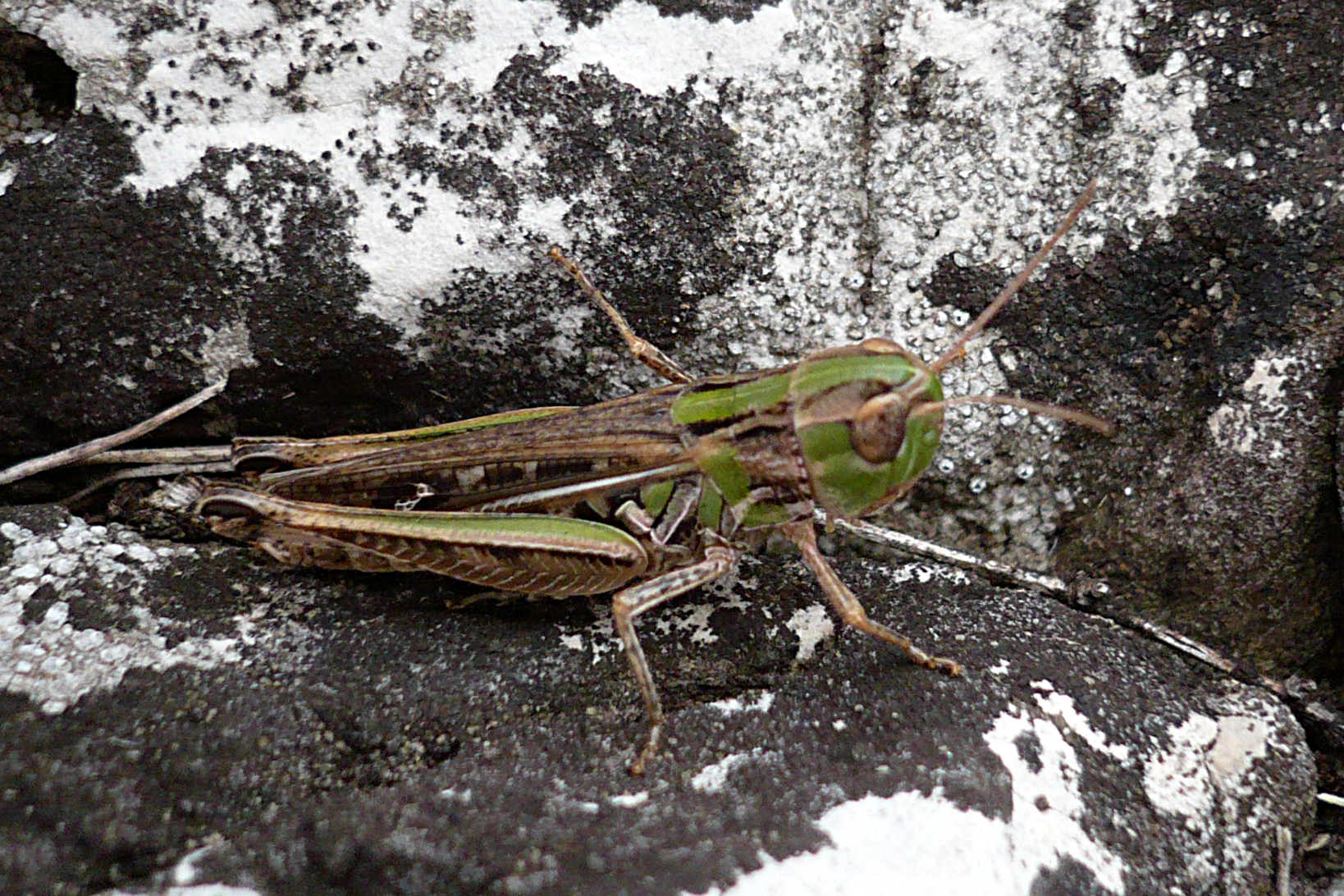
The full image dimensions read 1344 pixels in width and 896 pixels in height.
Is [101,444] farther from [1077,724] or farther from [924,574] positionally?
[1077,724]

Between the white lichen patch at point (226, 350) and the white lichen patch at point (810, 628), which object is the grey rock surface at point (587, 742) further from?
the white lichen patch at point (226, 350)

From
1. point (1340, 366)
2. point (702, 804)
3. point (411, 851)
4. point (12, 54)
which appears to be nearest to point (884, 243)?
point (1340, 366)

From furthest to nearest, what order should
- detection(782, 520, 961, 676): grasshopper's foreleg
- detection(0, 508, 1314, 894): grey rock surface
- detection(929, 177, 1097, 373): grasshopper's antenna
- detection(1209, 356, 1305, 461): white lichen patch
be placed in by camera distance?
1. detection(1209, 356, 1305, 461): white lichen patch
2. detection(782, 520, 961, 676): grasshopper's foreleg
3. detection(929, 177, 1097, 373): grasshopper's antenna
4. detection(0, 508, 1314, 894): grey rock surface

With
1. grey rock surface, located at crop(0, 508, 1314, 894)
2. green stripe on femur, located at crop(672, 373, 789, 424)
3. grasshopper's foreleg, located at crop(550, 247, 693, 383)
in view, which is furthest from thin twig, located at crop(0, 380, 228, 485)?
green stripe on femur, located at crop(672, 373, 789, 424)

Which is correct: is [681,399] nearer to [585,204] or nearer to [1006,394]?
[585,204]

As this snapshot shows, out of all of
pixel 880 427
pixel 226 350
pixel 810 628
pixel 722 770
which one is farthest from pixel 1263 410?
pixel 226 350

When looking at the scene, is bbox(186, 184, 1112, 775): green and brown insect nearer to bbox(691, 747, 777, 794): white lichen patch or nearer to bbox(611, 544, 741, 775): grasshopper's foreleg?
bbox(611, 544, 741, 775): grasshopper's foreleg
